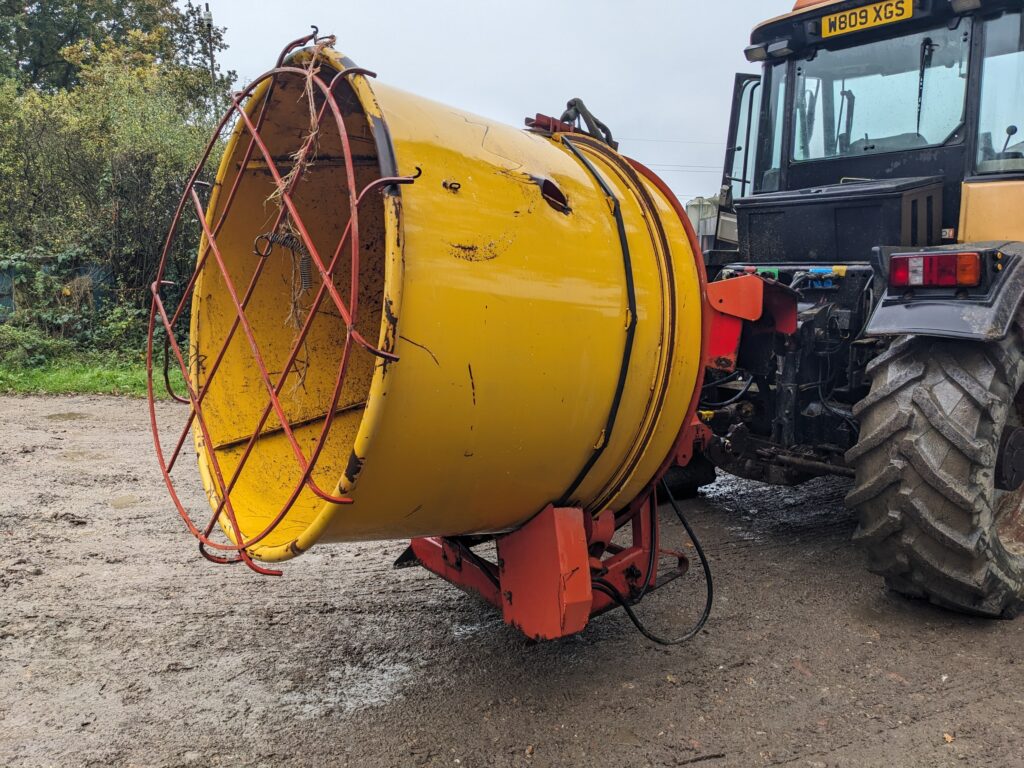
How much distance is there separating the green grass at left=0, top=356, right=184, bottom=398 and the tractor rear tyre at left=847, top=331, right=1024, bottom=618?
24.8ft

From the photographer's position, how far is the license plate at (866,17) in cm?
435

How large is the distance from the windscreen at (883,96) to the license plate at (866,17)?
0.12 m

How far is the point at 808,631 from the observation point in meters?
3.48

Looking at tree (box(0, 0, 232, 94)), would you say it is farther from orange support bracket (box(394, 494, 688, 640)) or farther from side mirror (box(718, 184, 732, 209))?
orange support bracket (box(394, 494, 688, 640))

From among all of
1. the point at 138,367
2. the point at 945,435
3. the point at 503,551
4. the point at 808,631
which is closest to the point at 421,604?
the point at 503,551

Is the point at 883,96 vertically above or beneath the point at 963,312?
above

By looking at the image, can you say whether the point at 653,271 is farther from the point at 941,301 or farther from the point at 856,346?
the point at 856,346

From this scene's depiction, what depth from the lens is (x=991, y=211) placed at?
4082 millimetres

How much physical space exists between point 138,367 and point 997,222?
30.3 feet

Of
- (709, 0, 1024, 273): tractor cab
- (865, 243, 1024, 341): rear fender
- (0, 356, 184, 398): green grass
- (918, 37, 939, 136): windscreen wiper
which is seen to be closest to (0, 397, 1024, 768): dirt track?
(865, 243, 1024, 341): rear fender

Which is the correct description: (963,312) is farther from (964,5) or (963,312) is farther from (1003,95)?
(964,5)

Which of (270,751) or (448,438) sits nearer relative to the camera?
(448,438)

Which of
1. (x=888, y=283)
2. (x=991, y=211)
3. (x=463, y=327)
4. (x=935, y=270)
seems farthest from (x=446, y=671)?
(x=991, y=211)

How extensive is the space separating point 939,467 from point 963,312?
62cm
